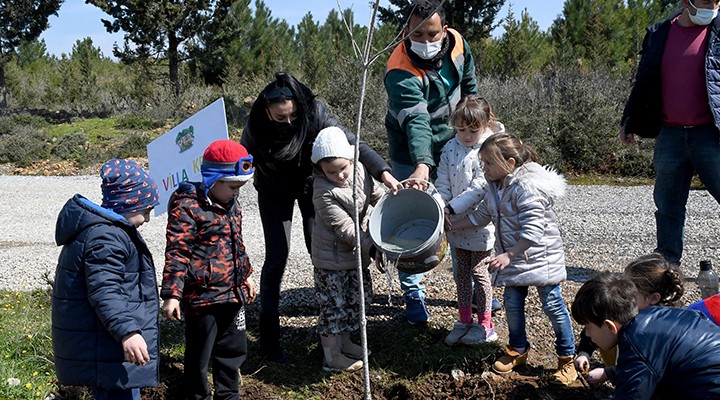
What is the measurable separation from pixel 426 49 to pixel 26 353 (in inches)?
114

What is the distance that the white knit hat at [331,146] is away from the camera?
3676 mm

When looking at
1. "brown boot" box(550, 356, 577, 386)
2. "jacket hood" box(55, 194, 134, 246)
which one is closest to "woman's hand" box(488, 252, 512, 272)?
"brown boot" box(550, 356, 577, 386)

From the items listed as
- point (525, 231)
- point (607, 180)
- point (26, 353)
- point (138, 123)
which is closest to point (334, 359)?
point (525, 231)

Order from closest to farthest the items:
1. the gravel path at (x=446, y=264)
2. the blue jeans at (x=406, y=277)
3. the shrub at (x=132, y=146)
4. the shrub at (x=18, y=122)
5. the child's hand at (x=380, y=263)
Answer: the child's hand at (x=380, y=263), the blue jeans at (x=406, y=277), the gravel path at (x=446, y=264), the shrub at (x=132, y=146), the shrub at (x=18, y=122)

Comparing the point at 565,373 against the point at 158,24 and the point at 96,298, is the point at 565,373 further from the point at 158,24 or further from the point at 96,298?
the point at 158,24

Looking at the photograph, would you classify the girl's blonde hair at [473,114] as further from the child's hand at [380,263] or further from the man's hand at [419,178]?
the child's hand at [380,263]

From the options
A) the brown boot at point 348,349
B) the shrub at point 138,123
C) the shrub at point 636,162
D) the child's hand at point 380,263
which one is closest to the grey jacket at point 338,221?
the child's hand at point 380,263

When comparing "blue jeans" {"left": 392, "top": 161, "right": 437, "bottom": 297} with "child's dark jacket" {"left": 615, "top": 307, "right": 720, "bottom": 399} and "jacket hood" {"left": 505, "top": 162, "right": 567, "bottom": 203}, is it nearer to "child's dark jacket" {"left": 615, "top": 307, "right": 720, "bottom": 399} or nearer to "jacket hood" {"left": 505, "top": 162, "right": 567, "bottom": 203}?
"jacket hood" {"left": 505, "top": 162, "right": 567, "bottom": 203}

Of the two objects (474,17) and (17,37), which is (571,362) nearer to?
(474,17)

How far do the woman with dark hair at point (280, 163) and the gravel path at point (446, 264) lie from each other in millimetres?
691

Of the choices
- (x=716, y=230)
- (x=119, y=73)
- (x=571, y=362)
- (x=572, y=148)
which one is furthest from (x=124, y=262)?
(x=119, y=73)

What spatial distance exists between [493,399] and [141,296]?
1744 mm

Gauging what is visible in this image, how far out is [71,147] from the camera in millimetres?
16734

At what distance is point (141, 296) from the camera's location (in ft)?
10.4
